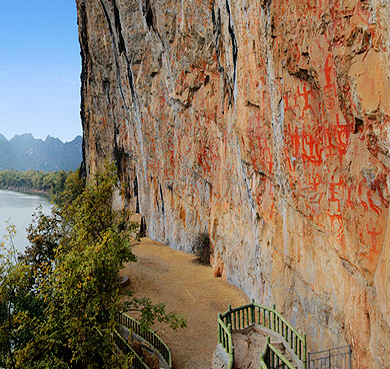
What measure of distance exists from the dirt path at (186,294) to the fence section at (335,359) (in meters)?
3.29

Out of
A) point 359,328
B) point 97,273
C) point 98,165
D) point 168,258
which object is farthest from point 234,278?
point 98,165

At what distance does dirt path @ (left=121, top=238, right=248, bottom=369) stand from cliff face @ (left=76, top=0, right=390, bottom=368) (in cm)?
85

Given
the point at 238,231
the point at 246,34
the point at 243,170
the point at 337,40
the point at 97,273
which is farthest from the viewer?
the point at 238,231

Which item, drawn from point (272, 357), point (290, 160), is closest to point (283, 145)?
point (290, 160)

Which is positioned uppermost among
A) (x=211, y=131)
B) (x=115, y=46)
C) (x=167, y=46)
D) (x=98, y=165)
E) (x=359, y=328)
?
(x=115, y=46)

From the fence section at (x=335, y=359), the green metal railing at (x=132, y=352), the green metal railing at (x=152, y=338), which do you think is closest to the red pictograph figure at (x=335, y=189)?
the fence section at (x=335, y=359)

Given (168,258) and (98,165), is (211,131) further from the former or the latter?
(98,165)

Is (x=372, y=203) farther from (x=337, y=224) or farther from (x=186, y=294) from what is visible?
(x=186, y=294)

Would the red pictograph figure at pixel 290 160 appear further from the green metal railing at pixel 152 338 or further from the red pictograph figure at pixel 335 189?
the green metal railing at pixel 152 338

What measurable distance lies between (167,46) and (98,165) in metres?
15.9

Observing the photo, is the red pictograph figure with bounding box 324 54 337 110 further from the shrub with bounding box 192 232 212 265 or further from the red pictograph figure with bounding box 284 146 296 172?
the shrub with bounding box 192 232 212 265

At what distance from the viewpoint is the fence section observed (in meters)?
5.65

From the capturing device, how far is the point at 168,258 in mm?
18438

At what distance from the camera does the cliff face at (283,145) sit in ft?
16.0
